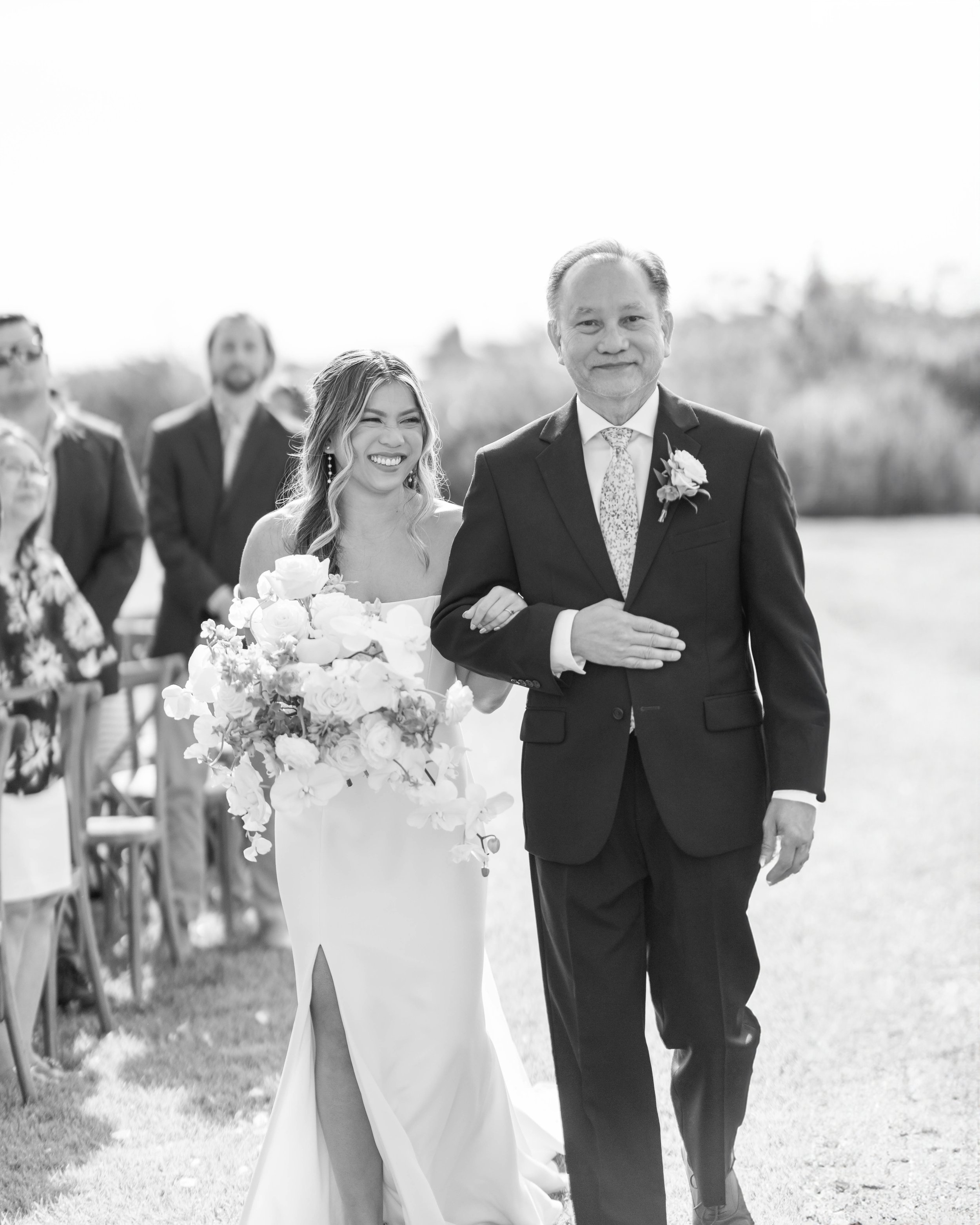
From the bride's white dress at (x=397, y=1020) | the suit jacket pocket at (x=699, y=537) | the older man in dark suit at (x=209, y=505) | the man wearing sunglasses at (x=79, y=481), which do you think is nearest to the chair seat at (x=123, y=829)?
the older man in dark suit at (x=209, y=505)

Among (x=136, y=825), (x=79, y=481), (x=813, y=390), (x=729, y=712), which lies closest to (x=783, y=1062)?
(x=729, y=712)

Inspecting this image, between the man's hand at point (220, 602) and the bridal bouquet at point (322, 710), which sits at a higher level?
the bridal bouquet at point (322, 710)

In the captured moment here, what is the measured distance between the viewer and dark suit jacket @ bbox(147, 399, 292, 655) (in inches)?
262

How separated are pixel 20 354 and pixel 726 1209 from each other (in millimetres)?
4564

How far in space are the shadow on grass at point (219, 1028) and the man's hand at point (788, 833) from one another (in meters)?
2.29

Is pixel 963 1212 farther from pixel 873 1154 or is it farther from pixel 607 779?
pixel 607 779

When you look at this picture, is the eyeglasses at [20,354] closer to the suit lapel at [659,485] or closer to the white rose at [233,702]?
the white rose at [233,702]

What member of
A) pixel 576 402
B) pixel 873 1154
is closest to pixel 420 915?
pixel 576 402

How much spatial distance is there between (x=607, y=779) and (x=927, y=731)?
409 inches

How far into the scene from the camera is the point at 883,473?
28.9m

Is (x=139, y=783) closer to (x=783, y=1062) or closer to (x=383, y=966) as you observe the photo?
(x=783, y=1062)

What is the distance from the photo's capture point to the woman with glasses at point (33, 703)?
15.4ft

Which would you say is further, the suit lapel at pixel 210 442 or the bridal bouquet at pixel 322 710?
the suit lapel at pixel 210 442

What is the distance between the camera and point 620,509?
336cm
